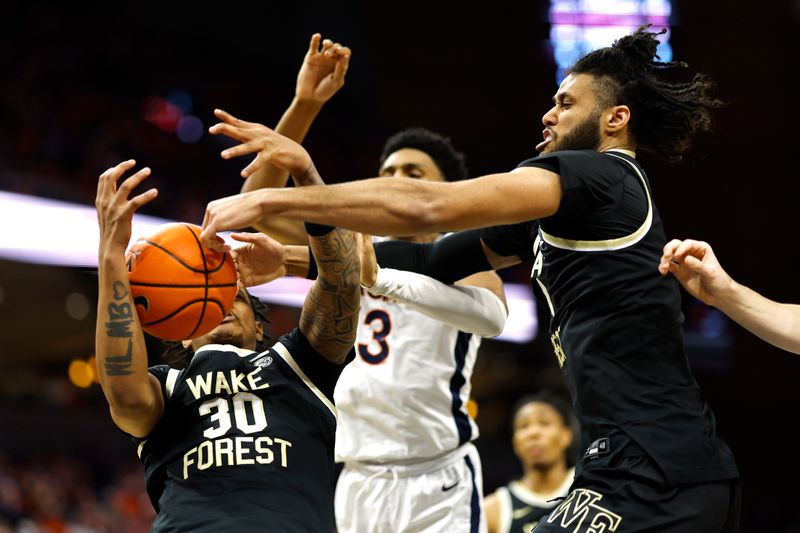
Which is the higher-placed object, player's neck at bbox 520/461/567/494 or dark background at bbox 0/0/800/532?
dark background at bbox 0/0/800/532

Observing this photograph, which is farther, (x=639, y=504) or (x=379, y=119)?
(x=379, y=119)

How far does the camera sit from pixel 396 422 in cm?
487

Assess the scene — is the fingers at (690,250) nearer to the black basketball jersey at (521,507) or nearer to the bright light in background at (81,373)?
the black basketball jersey at (521,507)

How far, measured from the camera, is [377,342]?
5.03 meters

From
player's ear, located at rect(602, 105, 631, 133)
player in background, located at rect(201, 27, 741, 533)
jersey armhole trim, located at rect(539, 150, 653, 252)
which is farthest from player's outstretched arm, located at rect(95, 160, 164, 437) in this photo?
player's ear, located at rect(602, 105, 631, 133)

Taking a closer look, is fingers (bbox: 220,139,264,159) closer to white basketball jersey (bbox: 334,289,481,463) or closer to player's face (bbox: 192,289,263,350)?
player's face (bbox: 192,289,263,350)

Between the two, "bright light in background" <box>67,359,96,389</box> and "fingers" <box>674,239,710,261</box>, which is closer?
"fingers" <box>674,239,710,261</box>

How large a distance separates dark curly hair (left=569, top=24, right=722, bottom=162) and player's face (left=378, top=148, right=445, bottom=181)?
1859 millimetres

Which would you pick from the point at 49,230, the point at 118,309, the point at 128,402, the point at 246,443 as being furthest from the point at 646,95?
the point at 49,230

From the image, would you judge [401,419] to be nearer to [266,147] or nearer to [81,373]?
[266,147]

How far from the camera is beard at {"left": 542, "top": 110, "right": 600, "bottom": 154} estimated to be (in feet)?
11.6

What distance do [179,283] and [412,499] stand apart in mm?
2018

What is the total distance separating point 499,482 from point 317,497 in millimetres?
13849

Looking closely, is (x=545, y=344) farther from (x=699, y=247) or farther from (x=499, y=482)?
(x=699, y=247)
